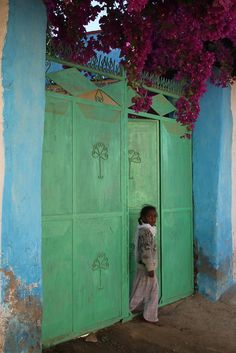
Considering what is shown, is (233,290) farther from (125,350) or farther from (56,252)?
(56,252)

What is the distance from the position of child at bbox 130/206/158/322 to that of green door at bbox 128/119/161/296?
0.20m

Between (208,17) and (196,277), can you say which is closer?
(208,17)

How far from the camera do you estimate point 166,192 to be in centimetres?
611

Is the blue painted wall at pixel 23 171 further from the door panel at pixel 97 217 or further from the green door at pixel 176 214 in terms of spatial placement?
the green door at pixel 176 214

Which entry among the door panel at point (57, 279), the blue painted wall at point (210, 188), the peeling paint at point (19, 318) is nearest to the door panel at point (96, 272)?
the door panel at point (57, 279)

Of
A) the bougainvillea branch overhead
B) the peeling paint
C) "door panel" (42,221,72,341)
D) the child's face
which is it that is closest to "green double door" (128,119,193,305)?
the child's face

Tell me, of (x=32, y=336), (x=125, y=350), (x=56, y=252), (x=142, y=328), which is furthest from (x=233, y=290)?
(x=32, y=336)

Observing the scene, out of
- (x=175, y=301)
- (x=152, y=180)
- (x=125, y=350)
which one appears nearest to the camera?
(x=125, y=350)

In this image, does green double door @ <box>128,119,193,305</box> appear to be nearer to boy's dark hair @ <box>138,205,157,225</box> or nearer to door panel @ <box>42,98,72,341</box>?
boy's dark hair @ <box>138,205,157,225</box>

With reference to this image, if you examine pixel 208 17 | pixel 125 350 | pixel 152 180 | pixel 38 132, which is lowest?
pixel 125 350

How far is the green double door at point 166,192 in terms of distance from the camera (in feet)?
18.8

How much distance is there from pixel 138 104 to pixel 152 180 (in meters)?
0.98

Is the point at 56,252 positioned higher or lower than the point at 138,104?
lower

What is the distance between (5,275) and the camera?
11.8 feet
